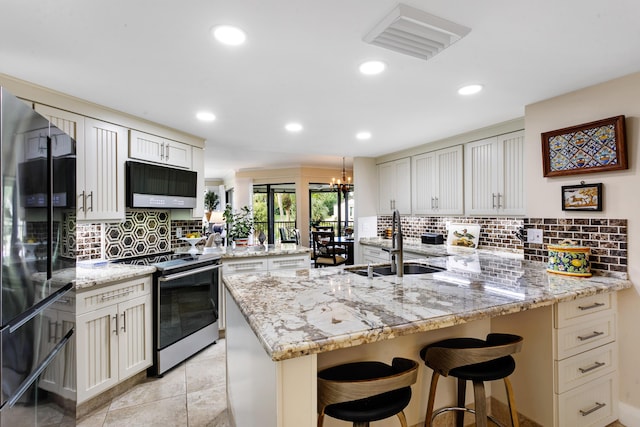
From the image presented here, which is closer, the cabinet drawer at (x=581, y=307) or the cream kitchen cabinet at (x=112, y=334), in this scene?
the cabinet drawer at (x=581, y=307)

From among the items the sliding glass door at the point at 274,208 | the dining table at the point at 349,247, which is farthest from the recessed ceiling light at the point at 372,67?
the sliding glass door at the point at 274,208

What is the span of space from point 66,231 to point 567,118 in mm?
3296

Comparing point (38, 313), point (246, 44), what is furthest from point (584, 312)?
point (38, 313)

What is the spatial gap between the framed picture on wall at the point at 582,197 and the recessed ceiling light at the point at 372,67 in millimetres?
1637

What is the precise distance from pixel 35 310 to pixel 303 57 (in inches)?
66.2

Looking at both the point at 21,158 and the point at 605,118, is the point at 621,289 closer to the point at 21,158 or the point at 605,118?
the point at 605,118

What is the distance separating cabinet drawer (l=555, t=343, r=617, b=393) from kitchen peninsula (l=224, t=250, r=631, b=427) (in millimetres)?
61

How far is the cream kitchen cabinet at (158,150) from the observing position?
109 inches

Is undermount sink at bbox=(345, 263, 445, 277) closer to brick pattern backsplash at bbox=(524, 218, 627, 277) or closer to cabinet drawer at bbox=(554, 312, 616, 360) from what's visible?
cabinet drawer at bbox=(554, 312, 616, 360)

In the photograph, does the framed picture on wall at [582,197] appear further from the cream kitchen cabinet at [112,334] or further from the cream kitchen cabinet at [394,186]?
the cream kitchen cabinet at [112,334]

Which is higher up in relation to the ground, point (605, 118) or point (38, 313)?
point (605, 118)

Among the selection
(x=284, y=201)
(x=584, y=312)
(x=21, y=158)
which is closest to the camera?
(x=21, y=158)

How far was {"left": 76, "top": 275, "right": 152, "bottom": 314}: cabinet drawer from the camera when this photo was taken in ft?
6.61

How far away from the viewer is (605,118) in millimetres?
2021
